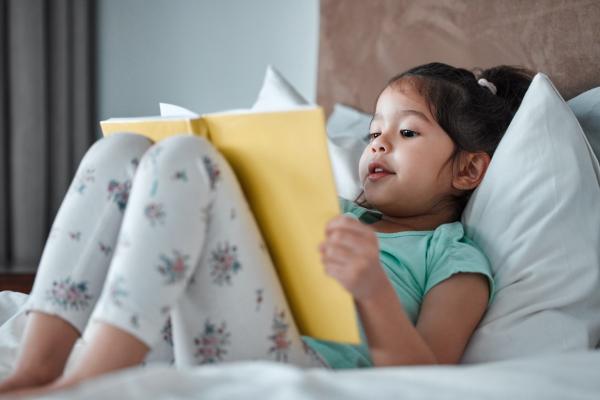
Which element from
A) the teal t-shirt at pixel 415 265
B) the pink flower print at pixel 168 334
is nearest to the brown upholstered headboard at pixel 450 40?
the teal t-shirt at pixel 415 265

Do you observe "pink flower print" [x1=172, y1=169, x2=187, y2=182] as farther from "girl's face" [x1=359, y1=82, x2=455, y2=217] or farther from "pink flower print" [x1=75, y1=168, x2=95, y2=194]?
"girl's face" [x1=359, y1=82, x2=455, y2=217]

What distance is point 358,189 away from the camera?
1.58 metres

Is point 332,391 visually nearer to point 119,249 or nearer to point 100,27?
point 119,249

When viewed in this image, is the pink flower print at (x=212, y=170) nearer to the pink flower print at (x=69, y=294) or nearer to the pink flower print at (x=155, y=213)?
the pink flower print at (x=155, y=213)

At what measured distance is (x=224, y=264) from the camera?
88 centimetres

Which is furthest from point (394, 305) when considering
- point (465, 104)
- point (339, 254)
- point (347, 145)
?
point (347, 145)

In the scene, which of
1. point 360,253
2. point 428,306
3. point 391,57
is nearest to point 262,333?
point 360,253

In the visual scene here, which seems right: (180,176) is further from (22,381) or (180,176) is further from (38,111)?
(38,111)

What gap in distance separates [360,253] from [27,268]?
1.96 metres

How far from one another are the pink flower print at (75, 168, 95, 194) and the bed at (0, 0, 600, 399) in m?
0.28

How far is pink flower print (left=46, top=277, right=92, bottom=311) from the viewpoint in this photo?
88 cm

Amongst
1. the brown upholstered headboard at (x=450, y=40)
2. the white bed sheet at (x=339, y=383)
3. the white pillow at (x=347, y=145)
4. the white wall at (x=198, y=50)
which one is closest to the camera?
the white bed sheet at (x=339, y=383)

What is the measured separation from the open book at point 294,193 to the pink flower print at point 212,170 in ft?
0.19

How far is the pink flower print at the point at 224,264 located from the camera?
87 cm
